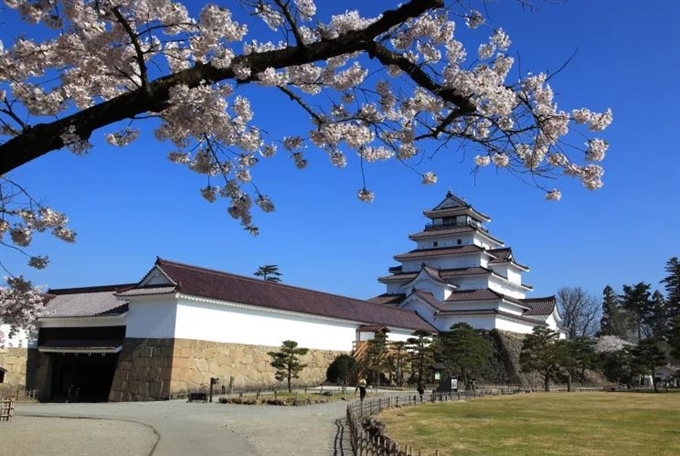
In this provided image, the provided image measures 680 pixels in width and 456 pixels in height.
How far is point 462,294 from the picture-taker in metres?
44.8

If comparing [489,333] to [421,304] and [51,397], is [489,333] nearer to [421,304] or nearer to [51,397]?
[421,304]

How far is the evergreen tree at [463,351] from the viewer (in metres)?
33.2

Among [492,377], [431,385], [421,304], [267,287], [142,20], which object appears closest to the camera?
[142,20]

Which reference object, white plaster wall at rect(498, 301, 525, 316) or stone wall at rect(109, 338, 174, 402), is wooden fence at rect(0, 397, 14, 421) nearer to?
stone wall at rect(109, 338, 174, 402)

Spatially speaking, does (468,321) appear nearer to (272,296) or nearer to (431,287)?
(431,287)

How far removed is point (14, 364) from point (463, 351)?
2347 centimetres

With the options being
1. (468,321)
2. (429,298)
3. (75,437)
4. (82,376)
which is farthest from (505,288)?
(75,437)

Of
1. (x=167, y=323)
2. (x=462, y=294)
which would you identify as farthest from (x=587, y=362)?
(x=167, y=323)

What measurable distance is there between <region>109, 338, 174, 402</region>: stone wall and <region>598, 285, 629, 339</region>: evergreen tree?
196 ft

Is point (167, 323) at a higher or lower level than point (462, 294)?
lower

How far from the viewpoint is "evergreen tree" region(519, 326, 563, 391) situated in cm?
3594

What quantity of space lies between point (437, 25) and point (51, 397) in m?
28.6

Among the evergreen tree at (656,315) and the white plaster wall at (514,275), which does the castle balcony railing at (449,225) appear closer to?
the white plaster wall at (514,275)

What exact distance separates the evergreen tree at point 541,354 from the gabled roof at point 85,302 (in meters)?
24.4
